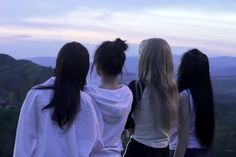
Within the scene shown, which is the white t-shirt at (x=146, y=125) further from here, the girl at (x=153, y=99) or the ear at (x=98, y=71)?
the ear at (x=98, y=71)

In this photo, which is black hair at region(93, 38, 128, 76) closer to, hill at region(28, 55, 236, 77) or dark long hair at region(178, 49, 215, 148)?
hill at region(28, 55, 236, 77)

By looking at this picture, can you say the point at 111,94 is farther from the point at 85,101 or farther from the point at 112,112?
the point at 85,101

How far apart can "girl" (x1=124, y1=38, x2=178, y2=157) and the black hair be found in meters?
0.30

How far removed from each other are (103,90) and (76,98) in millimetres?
384

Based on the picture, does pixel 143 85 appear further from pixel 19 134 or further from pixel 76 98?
pixel 19 134

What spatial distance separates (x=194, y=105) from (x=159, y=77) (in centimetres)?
36

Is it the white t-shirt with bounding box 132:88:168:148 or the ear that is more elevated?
the ear

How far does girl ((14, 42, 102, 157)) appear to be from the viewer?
130 inches

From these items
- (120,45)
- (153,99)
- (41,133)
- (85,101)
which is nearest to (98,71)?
(120,45)

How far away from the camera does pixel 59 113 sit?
3.29 m

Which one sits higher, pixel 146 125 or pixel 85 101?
pixel 85 101

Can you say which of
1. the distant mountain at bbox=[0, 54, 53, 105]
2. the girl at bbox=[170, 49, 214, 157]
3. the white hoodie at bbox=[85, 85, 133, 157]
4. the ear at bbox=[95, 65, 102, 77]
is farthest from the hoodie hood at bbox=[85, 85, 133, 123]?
the distant mountain at bbox=[0, 54, 53, 105]

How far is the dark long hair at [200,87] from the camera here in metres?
4.11

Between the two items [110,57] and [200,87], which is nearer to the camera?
[110,57]
